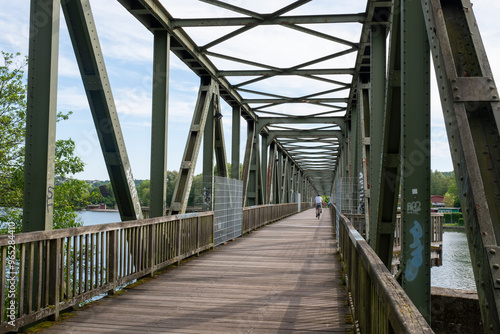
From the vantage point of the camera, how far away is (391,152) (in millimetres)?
5938

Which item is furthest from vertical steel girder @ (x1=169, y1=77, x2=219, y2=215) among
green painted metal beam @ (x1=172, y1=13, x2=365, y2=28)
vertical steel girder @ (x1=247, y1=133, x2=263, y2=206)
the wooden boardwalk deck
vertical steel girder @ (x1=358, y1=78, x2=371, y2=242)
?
vertical steel girder @ (x1=247, y1=133, x2=263, y2=206)

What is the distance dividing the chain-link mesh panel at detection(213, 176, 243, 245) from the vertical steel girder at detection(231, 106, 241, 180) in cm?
318

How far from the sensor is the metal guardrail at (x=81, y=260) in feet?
13.6

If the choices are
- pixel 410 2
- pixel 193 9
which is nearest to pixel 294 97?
pixel 193 9

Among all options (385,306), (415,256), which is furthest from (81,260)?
(385,306)

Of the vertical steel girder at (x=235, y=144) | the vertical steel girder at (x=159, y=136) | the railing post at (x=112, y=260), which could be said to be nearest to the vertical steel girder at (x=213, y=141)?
the vertical steel girder at (x=235, y=144)

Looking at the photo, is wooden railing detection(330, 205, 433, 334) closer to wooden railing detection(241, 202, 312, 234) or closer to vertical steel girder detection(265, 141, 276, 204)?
wooden railing detection(241, 202, 312, 234)

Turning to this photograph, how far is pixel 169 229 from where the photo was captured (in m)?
7.99

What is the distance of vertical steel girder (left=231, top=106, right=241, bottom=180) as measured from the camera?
17.1 metres

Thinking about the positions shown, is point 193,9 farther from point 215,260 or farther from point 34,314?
point 34,314

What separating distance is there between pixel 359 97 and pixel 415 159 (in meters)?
8.61

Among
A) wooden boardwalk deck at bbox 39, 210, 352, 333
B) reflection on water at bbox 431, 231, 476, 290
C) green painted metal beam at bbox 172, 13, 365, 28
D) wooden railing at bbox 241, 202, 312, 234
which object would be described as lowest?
reflection on water at bbox 431, 231, 476, 290

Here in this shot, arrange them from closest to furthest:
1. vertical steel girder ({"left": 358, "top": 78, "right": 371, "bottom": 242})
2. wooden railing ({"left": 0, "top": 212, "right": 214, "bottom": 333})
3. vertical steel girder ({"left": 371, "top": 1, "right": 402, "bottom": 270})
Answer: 1. wooden railing ({"left": 0, "top": 212, "right": 214, "bottom": 333})
2. vertical steel girder ({"left": 371, "top": 1, "right": 402, "bottom": 270})
3. vertical steel girder ({"left": 358, "top": 78, "right": 371, "bottom": 242})

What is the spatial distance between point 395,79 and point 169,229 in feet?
14.7
